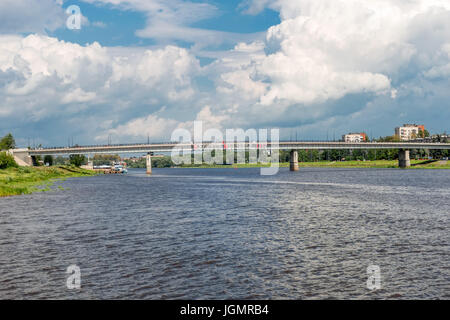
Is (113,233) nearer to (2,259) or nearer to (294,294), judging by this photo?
(2,259)

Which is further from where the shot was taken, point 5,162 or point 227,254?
point 5,162

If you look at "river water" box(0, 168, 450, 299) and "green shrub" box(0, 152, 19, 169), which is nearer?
"river water" box(0, 168, 450, 299)

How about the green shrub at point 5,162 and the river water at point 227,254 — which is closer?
the river water at point 227,254

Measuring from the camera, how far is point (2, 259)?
27234mm

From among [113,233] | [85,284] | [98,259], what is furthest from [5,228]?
[85,284]

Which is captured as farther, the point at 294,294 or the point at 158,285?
the point at 158,285

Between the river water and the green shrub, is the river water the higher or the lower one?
the lower one

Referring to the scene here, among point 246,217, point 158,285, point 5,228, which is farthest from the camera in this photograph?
point 246,217

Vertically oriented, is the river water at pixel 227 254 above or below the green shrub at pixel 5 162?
below

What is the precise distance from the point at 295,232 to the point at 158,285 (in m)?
17.8

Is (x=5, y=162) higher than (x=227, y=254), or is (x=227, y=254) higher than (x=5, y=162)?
(x=5, y=162)
